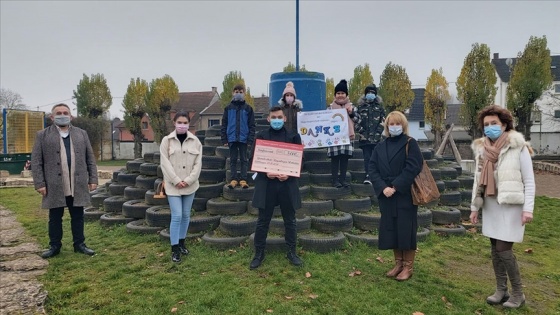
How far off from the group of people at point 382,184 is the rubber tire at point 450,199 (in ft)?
11.4

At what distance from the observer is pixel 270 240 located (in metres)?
5.35

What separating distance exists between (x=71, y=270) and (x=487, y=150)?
5.07 meters

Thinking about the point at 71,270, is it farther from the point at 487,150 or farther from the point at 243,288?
the point at 487,150

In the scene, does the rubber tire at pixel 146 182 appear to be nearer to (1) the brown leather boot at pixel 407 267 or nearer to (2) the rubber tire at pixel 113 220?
(2) the rubber tire at pixel 113 220

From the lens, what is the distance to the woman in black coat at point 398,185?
436 cm

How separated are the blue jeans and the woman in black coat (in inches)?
95.2

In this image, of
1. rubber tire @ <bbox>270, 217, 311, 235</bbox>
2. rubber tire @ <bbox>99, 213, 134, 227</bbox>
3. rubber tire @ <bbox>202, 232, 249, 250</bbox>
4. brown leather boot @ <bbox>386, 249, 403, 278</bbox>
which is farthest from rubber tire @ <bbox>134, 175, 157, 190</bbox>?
brown leather boot @ <bbox>386, 249, 403, 278</bbox>

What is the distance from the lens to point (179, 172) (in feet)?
16.6

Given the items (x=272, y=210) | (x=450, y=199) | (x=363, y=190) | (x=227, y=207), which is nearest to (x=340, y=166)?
(x=363, y=190)

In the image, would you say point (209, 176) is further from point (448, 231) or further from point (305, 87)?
point (448, 231)

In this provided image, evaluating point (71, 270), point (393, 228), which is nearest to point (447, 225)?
point (393, 228)

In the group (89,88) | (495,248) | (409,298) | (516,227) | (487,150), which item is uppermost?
(89,88)

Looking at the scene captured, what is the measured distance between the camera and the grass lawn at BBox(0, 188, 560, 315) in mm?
3912

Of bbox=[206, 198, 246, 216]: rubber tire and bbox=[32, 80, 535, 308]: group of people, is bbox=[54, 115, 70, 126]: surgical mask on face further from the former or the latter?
bbox=[206, 198, 246, 216]: rubber tire
